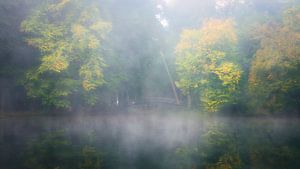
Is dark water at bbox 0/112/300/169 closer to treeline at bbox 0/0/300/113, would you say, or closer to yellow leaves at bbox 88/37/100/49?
treeline at bbox 0/0/300/113

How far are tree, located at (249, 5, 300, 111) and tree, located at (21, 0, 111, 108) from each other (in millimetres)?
16922

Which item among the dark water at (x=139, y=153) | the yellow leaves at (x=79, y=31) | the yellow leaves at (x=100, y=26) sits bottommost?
the dark water at (x=139, y=153)

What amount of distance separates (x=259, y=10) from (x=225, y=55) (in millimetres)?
11976

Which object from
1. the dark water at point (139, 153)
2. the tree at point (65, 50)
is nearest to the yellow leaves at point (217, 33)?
the tree at point (65, 50)

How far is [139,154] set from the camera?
15773 mm

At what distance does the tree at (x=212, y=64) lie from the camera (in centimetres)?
4256

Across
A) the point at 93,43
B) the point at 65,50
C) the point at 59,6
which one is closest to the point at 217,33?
the point at 93,43

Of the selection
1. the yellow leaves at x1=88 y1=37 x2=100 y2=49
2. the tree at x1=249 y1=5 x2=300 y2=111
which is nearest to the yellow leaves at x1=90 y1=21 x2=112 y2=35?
the yellow leaves at x1=88 y1=37 x2=100 y2=49

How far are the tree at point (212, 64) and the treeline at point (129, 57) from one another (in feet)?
0.36

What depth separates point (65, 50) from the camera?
128ft

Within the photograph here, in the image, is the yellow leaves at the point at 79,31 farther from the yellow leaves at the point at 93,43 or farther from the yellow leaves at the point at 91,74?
the yellow leaves at the point at 91,74

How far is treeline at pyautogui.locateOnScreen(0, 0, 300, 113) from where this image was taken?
39344 mm

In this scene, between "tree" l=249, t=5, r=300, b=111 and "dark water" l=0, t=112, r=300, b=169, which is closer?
"dark water" l=0, t=112, r=300, b=169

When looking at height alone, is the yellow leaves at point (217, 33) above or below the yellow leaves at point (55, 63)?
above
